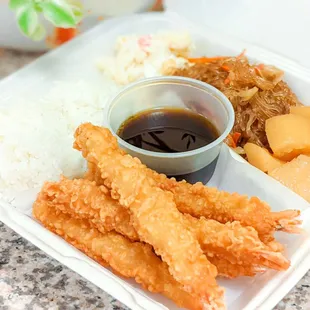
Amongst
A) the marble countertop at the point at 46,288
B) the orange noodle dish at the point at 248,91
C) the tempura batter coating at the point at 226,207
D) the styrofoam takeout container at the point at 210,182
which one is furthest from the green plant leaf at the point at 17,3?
the marble countertop at the point at 46,288

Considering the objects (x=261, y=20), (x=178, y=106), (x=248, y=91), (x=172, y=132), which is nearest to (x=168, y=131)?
(x=172, y=132)

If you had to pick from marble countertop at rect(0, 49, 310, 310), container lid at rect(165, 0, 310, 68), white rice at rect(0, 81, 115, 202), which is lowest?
marble countertop at rect(0, 49, 310, 310)

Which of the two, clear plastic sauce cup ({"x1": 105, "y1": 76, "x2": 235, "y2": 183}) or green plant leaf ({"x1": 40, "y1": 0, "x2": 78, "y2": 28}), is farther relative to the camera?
green plant leaf ({"x1": 40, "y1": 0, "x2": 78, "y2": 28})

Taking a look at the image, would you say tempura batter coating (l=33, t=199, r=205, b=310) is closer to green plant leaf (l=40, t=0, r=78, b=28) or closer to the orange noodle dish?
the orange noodle dish

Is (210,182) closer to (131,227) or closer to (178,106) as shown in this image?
(178,106)

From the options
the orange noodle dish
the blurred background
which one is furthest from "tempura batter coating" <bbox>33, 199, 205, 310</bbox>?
the blurred background
